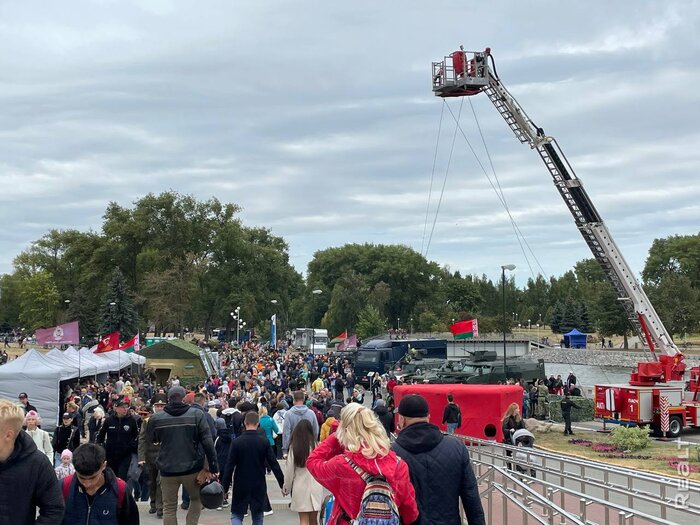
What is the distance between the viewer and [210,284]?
306ft

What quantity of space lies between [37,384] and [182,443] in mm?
15870

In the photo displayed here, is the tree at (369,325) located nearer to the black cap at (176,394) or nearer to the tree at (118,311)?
the tree at (118,311)

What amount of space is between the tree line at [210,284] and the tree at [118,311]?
0.35 feet

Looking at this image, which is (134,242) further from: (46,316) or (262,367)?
(262,367)

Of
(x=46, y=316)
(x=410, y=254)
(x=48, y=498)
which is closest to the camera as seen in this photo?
(x=48, y=498)

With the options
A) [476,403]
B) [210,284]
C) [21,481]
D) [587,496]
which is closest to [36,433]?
[21,481]

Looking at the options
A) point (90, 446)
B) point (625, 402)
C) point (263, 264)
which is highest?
point (263, 264)

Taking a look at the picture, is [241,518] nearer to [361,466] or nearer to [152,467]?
[152,467]

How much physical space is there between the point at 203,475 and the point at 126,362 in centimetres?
2932

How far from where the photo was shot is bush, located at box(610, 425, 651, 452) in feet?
69.3

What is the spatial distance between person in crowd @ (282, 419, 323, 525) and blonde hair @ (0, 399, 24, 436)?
13.2ft

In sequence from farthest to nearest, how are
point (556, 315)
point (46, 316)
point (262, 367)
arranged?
1. point (556, 315)
2. point (46, 316)
3. point (262, 367)

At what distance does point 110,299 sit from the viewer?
273 ft

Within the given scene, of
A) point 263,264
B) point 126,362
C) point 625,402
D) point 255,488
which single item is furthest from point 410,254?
point 255,488
